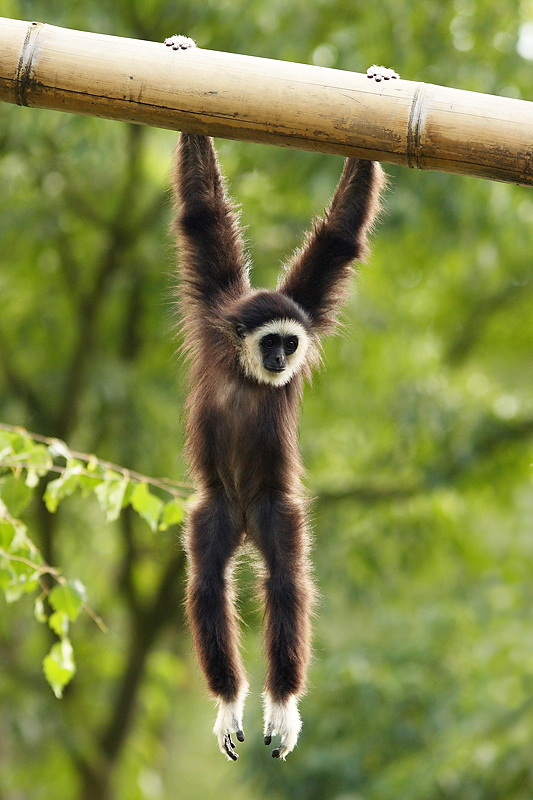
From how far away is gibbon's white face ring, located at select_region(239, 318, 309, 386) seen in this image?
432 centimetres

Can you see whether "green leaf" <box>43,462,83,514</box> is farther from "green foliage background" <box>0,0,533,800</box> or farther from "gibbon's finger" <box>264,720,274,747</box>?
"green foliage background" <box>0,0,533,800</box>

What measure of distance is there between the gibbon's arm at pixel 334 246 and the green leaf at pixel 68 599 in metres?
1.67

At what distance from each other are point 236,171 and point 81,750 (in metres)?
6.62

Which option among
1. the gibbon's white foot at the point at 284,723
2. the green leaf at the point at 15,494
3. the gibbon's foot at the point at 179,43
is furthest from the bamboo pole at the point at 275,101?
the gibbon's white foot at the point at 284,723

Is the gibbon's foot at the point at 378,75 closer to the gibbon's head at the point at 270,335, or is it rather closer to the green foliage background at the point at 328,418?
the gibbon's head at the point at 270,335

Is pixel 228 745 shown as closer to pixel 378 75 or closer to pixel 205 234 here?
pixel 205 234

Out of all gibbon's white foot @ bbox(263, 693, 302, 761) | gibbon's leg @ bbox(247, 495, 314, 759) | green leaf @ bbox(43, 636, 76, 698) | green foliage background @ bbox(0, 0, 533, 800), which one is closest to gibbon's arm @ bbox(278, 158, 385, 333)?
gibbon's leg @ bbox(247, 495, 314, 759)

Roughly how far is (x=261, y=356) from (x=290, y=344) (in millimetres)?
141

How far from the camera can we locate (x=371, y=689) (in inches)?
389

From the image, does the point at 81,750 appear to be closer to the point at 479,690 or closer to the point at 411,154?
the point at 479,690

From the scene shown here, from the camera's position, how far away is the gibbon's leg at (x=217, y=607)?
4.16 m

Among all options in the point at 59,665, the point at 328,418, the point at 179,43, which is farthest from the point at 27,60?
the point at 328,418

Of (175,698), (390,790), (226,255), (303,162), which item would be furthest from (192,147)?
(175,698)

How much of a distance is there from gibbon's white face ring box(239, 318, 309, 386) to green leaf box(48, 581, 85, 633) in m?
1.24
